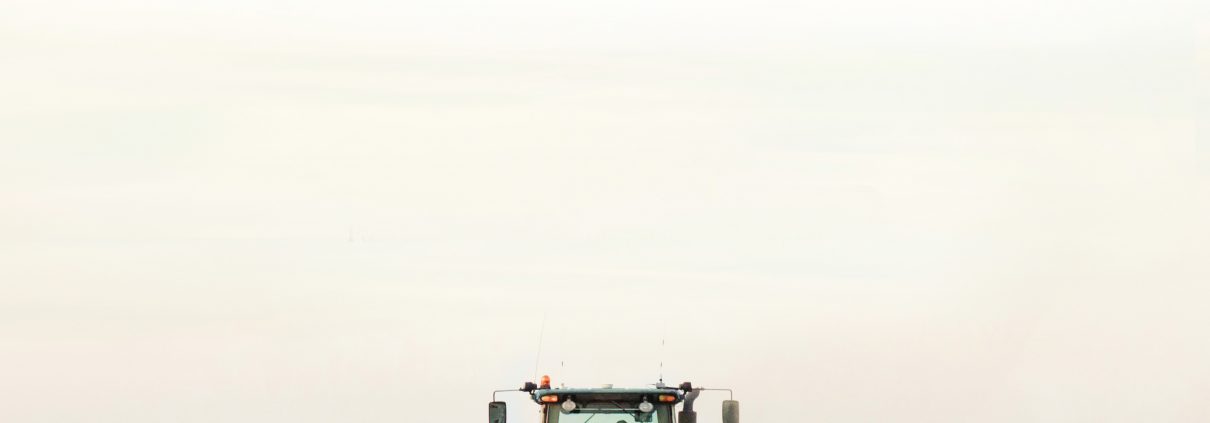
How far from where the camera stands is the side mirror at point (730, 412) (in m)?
37.2

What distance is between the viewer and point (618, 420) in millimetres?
37625

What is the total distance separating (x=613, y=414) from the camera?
3766cm

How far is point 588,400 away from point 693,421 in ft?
3.77

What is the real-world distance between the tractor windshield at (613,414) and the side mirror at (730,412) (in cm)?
75

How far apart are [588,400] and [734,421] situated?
1.57 m

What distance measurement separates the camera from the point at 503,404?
37906mm

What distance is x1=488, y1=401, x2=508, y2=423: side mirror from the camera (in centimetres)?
3788

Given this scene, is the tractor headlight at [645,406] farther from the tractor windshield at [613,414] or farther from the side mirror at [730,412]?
the side mirror at [730,412]

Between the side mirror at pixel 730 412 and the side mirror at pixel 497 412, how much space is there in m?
2.39

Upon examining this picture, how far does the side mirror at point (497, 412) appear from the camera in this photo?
124 feet

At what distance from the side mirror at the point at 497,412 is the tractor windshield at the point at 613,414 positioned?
25.3 inches

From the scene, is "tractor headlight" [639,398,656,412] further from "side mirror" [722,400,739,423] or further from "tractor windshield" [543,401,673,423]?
"side mirror" [722,400,739,423]

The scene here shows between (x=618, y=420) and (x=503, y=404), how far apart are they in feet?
4.08

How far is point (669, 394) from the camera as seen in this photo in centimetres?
3762
